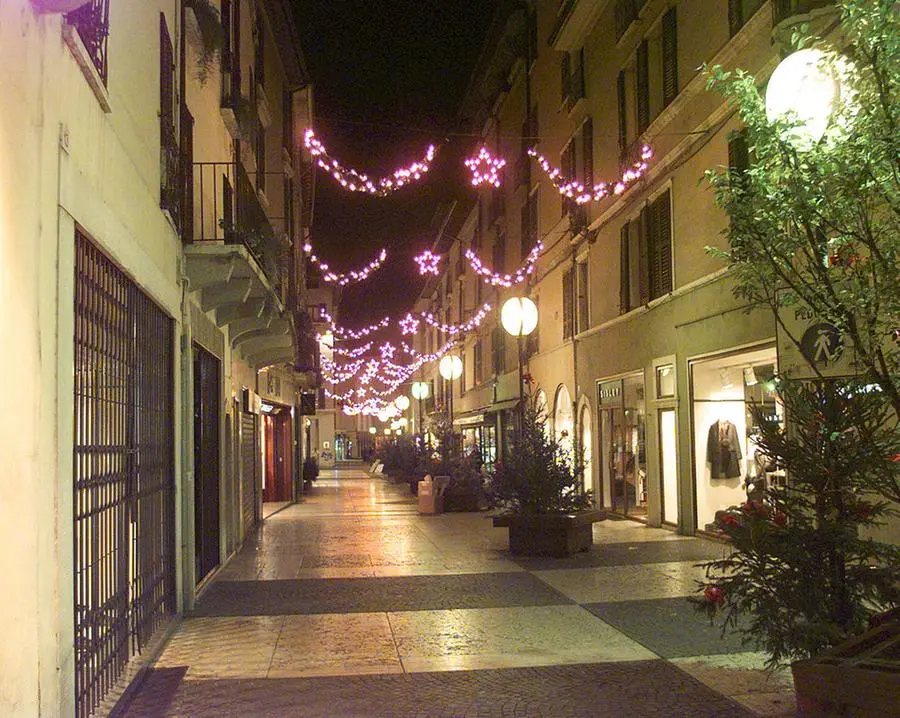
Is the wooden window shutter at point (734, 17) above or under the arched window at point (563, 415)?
above

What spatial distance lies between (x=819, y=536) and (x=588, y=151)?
16.3m

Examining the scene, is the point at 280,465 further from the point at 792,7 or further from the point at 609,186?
the point at 792,7

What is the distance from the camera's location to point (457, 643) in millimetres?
8344

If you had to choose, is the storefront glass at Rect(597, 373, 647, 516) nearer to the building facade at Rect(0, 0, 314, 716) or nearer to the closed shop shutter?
the closed shop shutter

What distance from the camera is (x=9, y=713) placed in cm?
446

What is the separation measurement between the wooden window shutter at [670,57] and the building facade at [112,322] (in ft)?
23.1

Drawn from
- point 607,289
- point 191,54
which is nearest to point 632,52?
point 607,289

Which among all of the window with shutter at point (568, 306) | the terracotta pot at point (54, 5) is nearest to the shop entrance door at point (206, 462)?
the terracotta pot at point (54, 5)

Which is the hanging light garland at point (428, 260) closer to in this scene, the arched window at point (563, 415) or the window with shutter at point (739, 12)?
the arched window at point (563, 415)

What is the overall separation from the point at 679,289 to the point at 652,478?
3608 mm

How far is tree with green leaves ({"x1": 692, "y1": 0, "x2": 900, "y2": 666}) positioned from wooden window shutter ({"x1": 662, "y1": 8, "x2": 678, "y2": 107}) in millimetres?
10859

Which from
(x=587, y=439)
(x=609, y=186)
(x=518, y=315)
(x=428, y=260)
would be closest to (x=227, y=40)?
(x=518, y=315)

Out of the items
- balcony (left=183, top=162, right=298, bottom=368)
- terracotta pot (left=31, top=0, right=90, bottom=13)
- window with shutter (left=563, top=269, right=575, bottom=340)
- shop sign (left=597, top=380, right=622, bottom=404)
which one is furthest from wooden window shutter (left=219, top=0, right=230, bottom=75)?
window with shutter (left=563, top=269, right=575, bottom=340)

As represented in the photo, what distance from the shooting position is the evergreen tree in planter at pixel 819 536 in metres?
5.85
